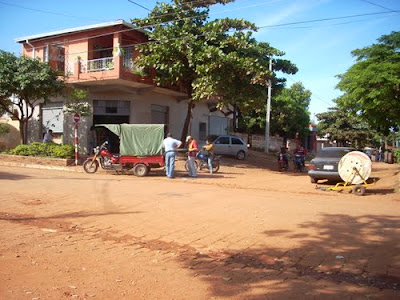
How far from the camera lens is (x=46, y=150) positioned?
58.3ft

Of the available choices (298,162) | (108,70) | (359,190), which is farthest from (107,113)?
(359,190)

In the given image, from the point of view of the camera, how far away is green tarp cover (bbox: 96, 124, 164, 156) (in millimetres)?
14812

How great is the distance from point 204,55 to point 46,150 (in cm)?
919

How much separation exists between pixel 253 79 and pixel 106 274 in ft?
47.4

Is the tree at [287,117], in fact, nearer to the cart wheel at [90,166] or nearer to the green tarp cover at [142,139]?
the green tarp cover at [142,139]

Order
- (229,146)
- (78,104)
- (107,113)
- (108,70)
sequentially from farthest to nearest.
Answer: (229,146) < (107,113) < (108,70) < (78,104)

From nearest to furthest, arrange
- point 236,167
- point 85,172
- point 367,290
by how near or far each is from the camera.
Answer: point 367,290 → point 85,172 → point 236,167

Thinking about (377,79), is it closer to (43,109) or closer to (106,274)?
(106,274)

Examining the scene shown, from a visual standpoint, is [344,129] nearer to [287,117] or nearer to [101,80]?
[287,117]

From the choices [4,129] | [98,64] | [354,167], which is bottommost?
[354,167]

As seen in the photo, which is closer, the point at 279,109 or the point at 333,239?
the point at 333,239

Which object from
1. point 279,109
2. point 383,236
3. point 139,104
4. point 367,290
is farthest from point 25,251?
point 279,109

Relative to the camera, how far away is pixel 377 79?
45.5 ft

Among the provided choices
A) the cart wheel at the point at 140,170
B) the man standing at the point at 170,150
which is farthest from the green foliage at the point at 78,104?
the man standing at the point at 170,150
